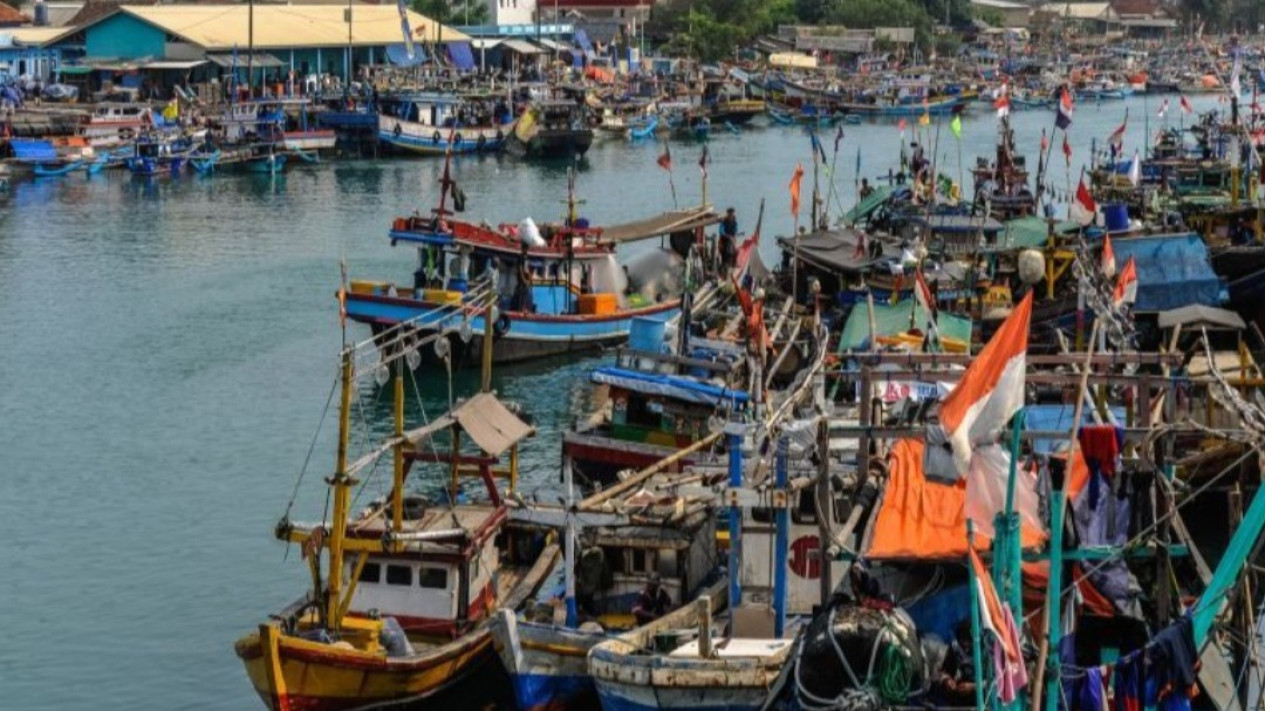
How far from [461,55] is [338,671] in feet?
217

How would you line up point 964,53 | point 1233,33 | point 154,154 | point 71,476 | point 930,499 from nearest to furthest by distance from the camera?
point 930,499, point 71,476, point 154,154, point 964,53, point 1233,33

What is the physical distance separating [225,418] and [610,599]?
1327 cm

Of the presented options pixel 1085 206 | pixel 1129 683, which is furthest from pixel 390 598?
pixel 1085 206

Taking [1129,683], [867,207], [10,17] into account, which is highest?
[10,17]

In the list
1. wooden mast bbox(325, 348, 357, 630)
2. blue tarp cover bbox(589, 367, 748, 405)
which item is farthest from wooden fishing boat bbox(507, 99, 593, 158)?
wooden mast bbox(325, 348, 357, 630)

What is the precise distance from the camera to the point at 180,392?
31.4 m

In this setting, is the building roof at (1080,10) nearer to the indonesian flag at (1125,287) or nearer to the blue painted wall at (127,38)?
the blue painted wall at (127,38)

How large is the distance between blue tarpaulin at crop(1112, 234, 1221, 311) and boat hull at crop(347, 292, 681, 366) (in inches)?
265

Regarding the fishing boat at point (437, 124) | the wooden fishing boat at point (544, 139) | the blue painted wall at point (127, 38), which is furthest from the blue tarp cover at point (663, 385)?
the blue painted wall at point (127, 38)

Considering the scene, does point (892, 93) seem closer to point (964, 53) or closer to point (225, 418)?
point (964, 53)

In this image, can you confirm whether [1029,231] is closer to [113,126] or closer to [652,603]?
[652,603]

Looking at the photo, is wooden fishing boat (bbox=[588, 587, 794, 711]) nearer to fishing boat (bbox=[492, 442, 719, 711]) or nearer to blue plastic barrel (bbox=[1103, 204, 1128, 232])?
fishing boat (bbox=[492, 442, 719, 711])

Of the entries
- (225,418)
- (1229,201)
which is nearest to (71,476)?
(225,418)

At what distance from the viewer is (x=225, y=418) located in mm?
29797
